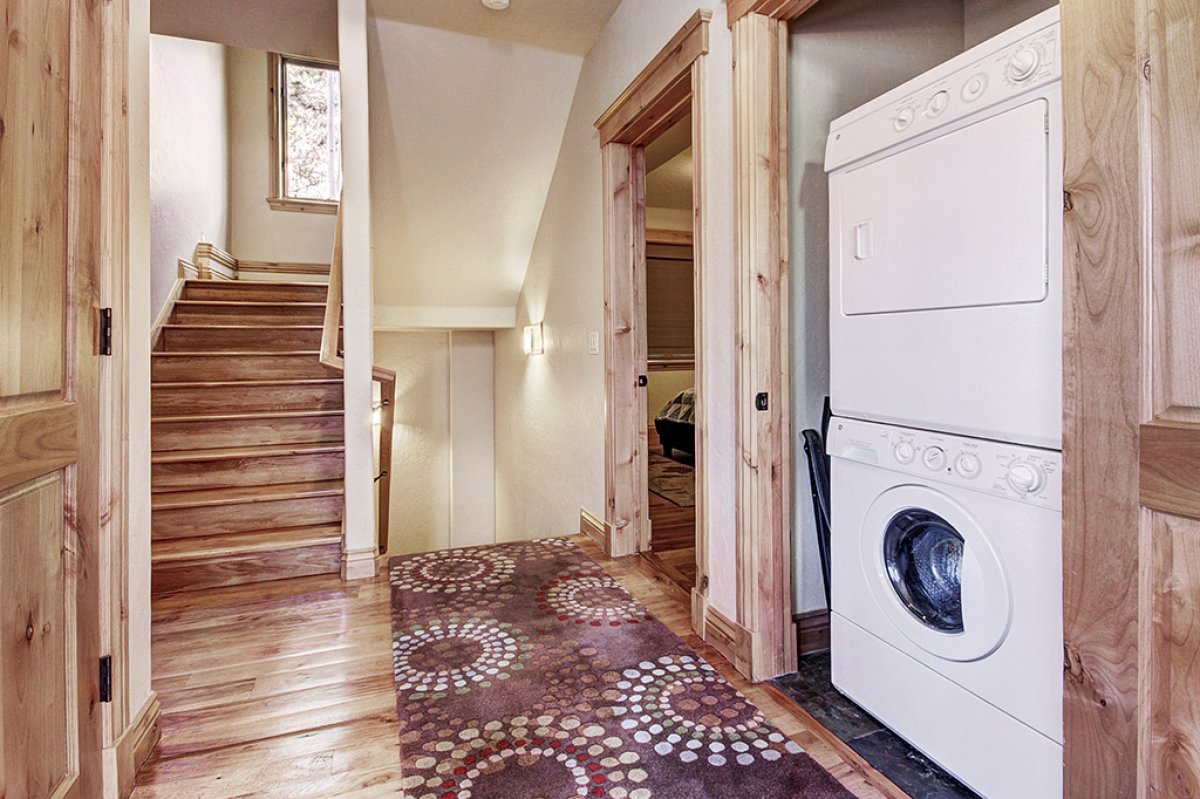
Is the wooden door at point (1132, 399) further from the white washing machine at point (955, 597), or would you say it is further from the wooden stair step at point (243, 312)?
the wooden stair step at point (243, 312)

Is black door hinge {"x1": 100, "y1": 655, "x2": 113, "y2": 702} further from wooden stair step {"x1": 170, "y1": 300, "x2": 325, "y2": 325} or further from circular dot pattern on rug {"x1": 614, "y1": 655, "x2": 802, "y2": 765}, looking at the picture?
wooden stair step {"x1": 170, "y1": 300, "x2": 325, "y2": 325}

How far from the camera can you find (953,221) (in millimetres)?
1345

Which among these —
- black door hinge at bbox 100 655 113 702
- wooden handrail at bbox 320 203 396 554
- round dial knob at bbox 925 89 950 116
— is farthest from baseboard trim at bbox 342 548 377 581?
round dial knob at bbox 925 89 950 116

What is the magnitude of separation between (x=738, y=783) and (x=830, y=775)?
0.22 m

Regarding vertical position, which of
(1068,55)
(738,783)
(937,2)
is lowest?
(738,783)

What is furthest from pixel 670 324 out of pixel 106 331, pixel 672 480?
pixel 106 331

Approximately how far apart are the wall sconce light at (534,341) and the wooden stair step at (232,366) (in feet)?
4.33

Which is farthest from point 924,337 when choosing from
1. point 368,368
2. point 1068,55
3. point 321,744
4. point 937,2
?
point 368,368

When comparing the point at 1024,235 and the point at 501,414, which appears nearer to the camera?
the point at 1024,235

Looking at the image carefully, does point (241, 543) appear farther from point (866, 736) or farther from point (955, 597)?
point (955, 597)

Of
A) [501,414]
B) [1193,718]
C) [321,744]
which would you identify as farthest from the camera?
[501,414]

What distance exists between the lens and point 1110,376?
3.21 ft

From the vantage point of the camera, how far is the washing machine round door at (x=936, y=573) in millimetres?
1284

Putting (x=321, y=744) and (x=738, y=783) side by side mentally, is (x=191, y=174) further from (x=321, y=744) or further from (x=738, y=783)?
(x=738, y=783)
